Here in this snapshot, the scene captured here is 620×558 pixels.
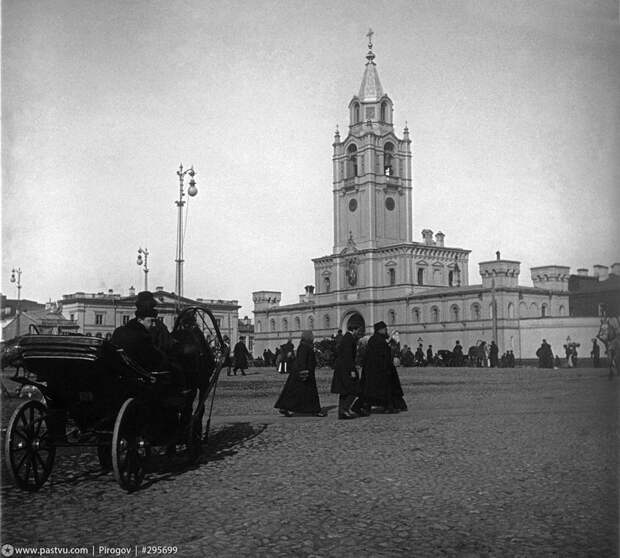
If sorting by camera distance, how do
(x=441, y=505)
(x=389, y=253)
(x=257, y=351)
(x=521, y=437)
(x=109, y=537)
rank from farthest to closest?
(x=257, y=351), (x=389, y=253), (x=521, y=437), (x=441, y=505), (x=109, y=537)

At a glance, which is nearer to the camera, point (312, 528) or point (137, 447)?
point (312, 528)

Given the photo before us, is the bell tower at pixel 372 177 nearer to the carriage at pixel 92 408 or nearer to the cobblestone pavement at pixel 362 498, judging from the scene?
the cobblestone pavement at pixel 362 498

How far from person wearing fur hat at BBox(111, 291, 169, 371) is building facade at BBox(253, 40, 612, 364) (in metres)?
56.7

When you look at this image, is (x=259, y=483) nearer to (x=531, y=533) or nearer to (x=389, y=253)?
(x=531, y=533)

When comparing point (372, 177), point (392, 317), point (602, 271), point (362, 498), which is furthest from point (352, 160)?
point (362, 498)

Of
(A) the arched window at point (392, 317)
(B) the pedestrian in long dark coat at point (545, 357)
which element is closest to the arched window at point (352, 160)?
(A) the arched window at point (392, 317)

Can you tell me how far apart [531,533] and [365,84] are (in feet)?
241

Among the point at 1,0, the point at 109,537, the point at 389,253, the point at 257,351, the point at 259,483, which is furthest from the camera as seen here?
the point at 257,351

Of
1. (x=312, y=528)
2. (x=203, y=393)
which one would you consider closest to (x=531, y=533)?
(x=312, y=528)

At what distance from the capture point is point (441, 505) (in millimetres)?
5211

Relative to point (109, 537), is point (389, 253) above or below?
above

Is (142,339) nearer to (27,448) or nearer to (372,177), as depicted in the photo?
(27,448)

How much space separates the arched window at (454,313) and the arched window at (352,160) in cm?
2097

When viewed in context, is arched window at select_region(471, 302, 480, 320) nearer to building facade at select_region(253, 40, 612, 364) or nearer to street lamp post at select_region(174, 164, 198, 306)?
building facade at select_region(253, 40, 612, 364)
